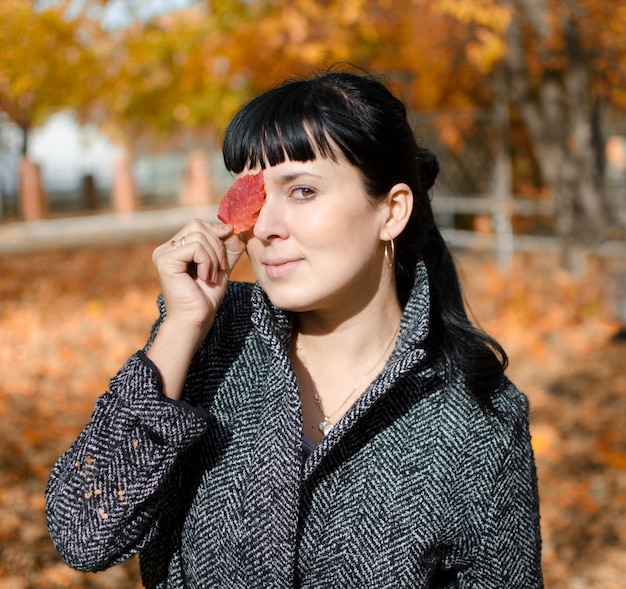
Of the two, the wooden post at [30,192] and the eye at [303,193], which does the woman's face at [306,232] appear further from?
the wooden post at [30,192]

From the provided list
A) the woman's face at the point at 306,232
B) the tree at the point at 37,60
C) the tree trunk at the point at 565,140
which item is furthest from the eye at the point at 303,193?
the tree trunk at the point at 565,140

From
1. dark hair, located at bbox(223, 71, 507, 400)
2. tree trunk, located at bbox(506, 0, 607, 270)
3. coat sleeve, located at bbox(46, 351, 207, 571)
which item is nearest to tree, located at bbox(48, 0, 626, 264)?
tree trunk, located at bbox(506, 0, 607, 270)

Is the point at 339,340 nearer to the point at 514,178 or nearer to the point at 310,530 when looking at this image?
the point at 310,530

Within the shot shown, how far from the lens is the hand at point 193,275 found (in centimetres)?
173

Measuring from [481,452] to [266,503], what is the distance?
0.54m

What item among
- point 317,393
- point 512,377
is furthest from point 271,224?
point 512,377

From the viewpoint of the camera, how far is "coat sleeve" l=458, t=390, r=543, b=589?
6.04 ft

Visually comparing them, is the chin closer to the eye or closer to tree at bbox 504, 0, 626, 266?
the eye

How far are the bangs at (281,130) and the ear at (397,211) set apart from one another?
25 centimetres

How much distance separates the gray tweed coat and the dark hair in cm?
15

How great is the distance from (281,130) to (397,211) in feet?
1.31

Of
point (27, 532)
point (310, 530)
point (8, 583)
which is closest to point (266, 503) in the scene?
point (310, 530)

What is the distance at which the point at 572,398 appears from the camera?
604 cm

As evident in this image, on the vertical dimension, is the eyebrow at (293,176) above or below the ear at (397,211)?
above
